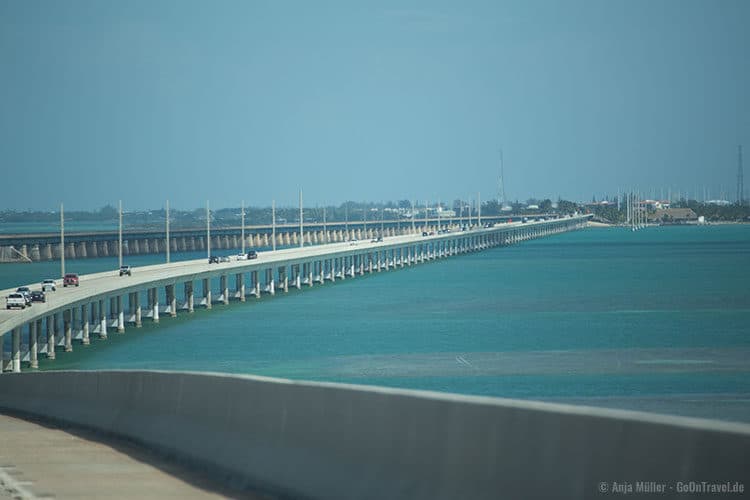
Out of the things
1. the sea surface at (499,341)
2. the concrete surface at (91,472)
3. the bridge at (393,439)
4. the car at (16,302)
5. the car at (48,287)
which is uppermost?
the bridge at (393,439)

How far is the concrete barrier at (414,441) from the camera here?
721 centimetres

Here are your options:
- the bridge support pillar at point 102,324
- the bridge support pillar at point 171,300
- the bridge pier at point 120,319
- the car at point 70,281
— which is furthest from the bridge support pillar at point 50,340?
the bridge support pillar at point 171,300

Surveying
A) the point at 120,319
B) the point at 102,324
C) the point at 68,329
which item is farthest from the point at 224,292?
the point at 68,329

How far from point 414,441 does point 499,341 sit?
60.3 m

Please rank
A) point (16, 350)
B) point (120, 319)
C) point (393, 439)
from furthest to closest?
point (120, 319) < point (16, 350) < point (393, 439)

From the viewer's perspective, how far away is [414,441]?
31.5 ft

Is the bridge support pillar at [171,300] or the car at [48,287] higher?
the car at [48,287]

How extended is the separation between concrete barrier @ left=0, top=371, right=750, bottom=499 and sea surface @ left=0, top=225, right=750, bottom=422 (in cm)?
2657

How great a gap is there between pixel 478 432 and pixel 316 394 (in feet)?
9.11

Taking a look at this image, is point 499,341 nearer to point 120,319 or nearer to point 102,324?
point 102,324

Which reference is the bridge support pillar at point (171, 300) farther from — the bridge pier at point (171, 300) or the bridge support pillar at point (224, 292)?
the bridge support pillar at point (224, 292)

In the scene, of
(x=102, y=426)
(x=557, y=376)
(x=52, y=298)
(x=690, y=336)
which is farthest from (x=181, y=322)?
(x=102, y=426)

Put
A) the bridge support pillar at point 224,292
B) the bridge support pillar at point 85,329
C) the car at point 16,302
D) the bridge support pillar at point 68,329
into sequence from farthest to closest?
1. the bridge support pillar at point 224,292
2. the bridge support pillar at point 85,329
3. the bridge support pillar at point 68,329
4. the car at point 16,302

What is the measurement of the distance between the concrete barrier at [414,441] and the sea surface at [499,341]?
26.6 meters
